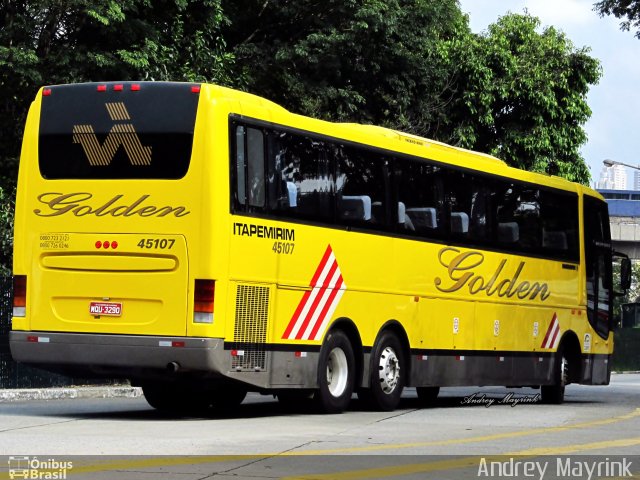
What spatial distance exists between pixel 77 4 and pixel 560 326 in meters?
10.7

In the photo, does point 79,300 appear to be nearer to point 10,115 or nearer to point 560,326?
point 560,326

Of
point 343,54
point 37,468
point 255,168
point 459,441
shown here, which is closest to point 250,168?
point 255,168

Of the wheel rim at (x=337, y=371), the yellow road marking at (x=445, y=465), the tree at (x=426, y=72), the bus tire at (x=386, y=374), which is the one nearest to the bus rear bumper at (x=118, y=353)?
the wheel rim at (x=337, y=371)

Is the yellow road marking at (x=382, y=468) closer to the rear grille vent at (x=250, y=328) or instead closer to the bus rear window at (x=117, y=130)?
the rear grille vent at (x=250, y=328)

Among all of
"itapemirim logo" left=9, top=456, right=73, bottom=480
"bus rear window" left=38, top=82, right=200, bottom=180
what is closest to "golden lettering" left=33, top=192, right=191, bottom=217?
"bus rear window" left=38, top=82, right=200, bottom=180

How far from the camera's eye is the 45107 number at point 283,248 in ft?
51.7

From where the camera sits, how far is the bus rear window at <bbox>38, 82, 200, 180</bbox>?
595 inches

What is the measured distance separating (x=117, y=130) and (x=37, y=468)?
6022 millimetres

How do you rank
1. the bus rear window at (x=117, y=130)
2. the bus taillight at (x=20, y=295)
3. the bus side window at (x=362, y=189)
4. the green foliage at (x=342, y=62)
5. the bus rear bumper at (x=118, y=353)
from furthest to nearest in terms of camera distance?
the green foliage at (x=342, y=62), the bus side window at (x=362, y=189), the bus taillight at (x=20, y=295), the bus rear window at (x=117, y=130), the bus rear bumper at (x=118, y=353)

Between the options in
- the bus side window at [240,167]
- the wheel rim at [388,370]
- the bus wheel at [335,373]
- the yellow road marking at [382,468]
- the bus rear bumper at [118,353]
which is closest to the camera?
the yellow road marking at [382,468]

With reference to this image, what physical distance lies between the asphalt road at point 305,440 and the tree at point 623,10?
9220 mm

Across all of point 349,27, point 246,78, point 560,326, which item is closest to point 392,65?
point 349,27

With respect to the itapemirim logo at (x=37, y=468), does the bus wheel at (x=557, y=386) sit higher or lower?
higher

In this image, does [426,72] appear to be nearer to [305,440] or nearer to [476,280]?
[476,280]
